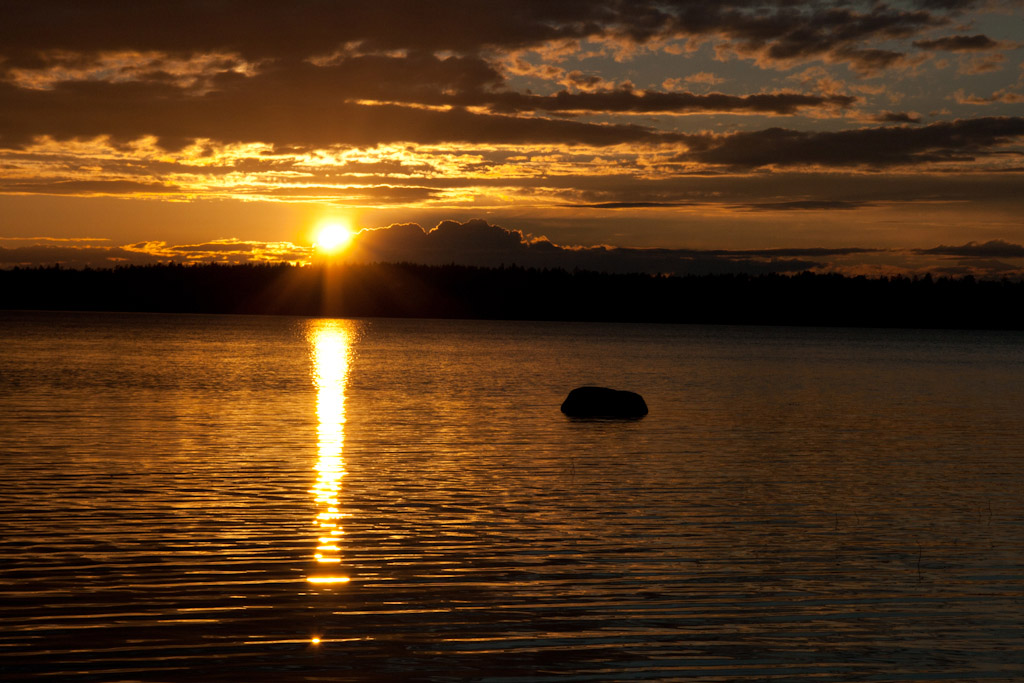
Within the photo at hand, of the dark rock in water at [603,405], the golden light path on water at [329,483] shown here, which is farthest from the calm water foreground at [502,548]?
the dark rock in water at [603,405]

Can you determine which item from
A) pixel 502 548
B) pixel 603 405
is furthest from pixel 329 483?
pixel 603 405

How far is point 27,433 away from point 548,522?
1918cm

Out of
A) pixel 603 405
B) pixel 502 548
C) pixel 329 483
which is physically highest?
pixel 502 548

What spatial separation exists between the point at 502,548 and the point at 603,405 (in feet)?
76.5

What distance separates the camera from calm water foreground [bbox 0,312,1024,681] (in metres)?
10.8

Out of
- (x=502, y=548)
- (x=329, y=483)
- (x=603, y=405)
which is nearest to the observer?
(x=502, y=548)

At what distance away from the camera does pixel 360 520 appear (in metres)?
18.1

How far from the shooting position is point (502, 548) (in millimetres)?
15984

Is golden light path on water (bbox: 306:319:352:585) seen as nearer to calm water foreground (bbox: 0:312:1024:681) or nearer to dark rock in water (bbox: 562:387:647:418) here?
calm water foreground (bbox: 0:312:1024:681)

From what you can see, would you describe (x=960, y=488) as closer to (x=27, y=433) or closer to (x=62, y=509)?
(x=62, y=509)

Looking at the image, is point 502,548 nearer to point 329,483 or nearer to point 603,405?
point 329,483

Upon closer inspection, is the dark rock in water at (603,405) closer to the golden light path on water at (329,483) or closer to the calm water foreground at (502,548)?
the calm water foreground at (502,548)

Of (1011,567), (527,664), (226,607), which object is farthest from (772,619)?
(226,607)

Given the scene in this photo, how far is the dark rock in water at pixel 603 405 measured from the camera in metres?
39.1
